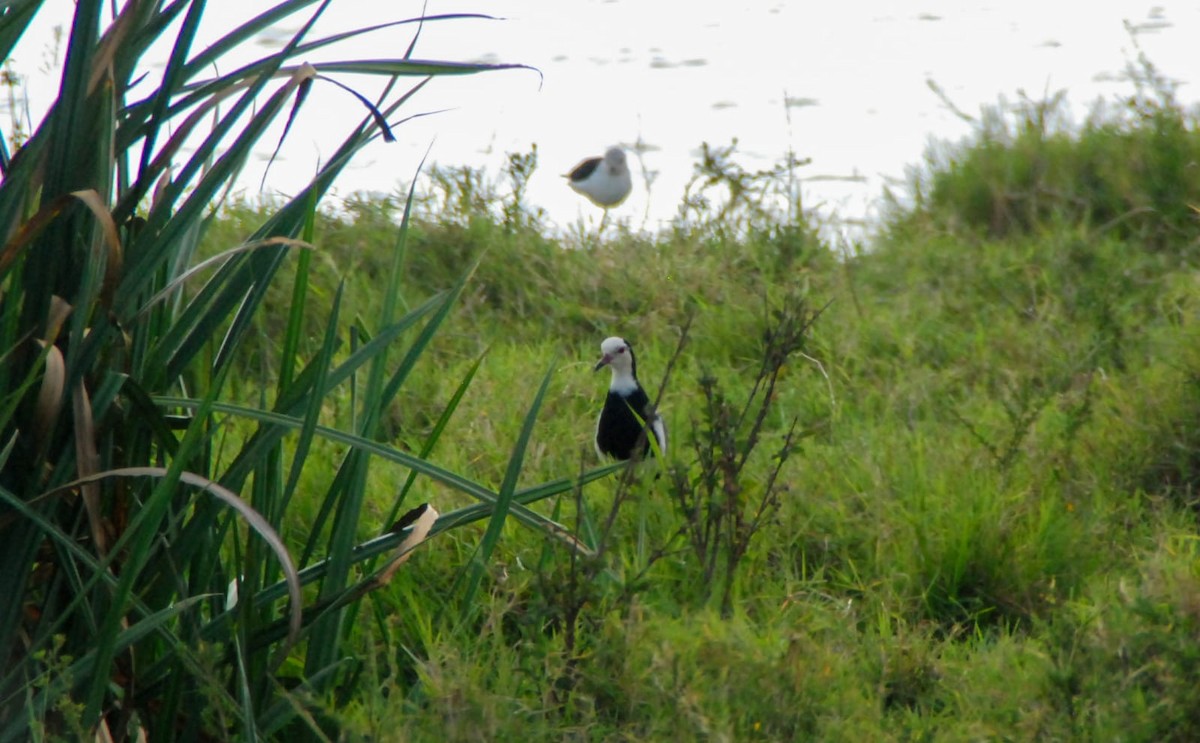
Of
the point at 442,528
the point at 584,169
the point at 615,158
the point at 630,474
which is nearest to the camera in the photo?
the point at 442,528

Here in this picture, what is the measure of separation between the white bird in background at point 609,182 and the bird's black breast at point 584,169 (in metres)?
0.03

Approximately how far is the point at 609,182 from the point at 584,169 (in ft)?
0.79

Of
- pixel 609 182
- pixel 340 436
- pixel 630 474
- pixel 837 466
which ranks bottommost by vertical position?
pixel 837 466

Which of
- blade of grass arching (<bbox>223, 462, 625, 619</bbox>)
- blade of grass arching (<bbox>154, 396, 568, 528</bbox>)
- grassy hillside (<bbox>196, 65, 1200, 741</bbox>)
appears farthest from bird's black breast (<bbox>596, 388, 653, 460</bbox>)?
blade of grass arching (<bbox>154, 396, 568, 528</bbox>)

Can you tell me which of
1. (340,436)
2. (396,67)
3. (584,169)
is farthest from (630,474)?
(584,169)

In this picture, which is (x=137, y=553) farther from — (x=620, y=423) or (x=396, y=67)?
(x=620, y=423)

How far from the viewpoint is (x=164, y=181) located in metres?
2.34

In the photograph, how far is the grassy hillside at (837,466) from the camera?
225 cm

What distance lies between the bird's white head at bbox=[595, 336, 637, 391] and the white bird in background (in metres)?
1.94

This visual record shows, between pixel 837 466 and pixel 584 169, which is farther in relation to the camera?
pixel 584 169

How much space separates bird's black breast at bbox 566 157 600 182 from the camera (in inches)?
227

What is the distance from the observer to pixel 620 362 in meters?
3.70

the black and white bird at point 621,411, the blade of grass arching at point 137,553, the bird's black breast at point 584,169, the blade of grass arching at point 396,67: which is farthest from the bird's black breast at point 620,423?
the bird's black breast at point 584,169

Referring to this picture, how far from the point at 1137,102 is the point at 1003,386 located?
200 centimetres
